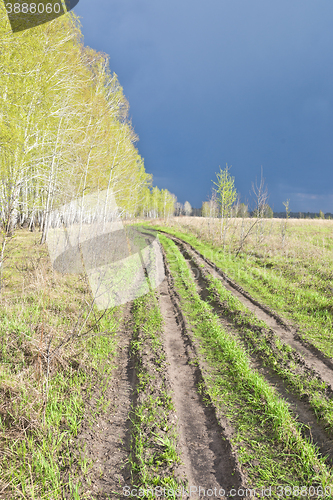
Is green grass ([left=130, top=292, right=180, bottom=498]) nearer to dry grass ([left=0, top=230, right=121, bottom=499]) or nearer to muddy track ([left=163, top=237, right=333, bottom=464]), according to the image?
dry grass ([left=0, top=230, right=121, bottom=499])

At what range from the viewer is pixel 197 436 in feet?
9.62

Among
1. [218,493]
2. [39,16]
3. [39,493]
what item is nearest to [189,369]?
[218,493]

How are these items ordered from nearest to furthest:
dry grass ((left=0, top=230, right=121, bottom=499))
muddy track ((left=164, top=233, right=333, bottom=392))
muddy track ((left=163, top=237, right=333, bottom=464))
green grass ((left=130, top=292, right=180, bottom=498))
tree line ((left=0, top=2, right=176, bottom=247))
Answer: dry grass ((left=0, top=230, right=121, bottom=499)) < green grass ((left=130, top=292, right=180, bottom=498)) < muddy track ((left=163, top=237, right=333, bottom=464)) < muddy track ((left=164, top=233, right=333, bottom=392)) < tree line ((left=0, top=2, right=176, bottom=247))

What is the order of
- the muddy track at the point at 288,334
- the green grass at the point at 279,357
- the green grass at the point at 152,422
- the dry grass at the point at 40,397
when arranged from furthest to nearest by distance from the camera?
the muddy track at the point at 288,334 → the green grass at the point at 279,357 → the green grass at the point at 152,422 → the dry grass at the point at 40,397

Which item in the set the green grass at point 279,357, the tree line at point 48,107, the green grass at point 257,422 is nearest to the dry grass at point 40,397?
the green grass at point 257,422

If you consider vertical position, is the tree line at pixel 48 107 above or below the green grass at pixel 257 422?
above

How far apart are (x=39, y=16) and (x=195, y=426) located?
10.9 meters

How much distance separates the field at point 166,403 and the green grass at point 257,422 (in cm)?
1

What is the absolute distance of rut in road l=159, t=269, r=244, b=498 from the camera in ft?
8.07

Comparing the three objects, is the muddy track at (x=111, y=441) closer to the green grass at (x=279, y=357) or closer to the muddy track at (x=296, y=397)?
the muddy track at (x=296, y=397)

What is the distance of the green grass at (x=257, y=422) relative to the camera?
2.47m

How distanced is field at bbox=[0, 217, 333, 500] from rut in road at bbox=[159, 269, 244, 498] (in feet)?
0.04

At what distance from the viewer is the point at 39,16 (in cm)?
723

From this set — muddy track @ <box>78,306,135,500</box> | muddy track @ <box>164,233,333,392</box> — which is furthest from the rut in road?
muddy track @ <box>164,233,333,392</box>
